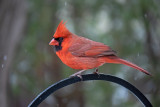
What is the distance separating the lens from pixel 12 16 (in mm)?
3564

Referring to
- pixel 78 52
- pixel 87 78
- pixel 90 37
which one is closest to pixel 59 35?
pixel 78 52

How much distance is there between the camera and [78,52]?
249cm

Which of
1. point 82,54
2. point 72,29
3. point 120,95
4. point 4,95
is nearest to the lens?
point 82,54

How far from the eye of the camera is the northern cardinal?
234 centimetres

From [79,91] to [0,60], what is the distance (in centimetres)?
122

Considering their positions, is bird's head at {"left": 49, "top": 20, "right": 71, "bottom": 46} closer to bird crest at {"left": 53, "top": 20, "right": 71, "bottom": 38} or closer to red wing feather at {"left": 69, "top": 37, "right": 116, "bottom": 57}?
bird crest at {"left": 53, "top": 20, "right": 71, "bottom": 38}

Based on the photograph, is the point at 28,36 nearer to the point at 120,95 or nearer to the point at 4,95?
the point at 4,95

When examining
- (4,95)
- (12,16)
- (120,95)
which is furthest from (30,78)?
(120,95)

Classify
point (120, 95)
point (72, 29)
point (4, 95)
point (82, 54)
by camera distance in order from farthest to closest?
point (72, 29), point (120, 95), point (4, 95), point (82, 54)

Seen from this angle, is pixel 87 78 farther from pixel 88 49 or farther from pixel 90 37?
pixel 90 37

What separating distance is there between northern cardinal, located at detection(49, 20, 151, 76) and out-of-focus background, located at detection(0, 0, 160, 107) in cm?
99

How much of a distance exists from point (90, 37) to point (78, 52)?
4.01 feet

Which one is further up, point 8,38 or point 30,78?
point 8,38

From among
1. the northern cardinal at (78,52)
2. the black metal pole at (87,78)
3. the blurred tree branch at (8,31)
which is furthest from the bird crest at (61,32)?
the blurred tree branch at (8,31)
